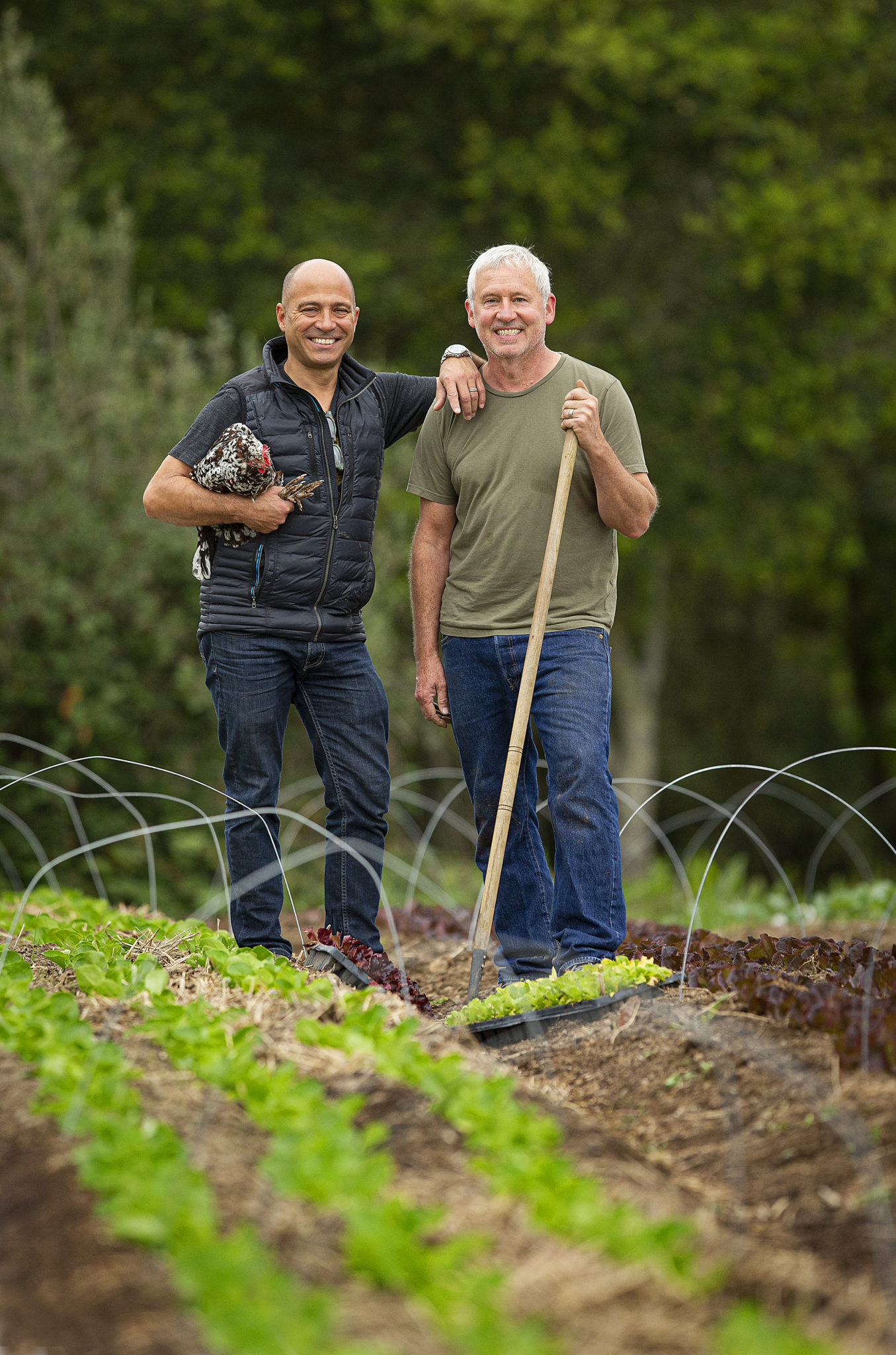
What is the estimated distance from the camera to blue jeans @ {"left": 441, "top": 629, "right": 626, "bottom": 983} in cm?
411

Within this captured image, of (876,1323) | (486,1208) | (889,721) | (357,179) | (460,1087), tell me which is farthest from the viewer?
(889,721)

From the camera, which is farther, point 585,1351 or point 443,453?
point 443,453

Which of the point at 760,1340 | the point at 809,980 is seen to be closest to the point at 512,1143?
→ the point at 760,1340

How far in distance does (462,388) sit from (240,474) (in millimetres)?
778

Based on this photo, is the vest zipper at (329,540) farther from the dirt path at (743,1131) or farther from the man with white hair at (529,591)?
the dirt path at (743,1131)

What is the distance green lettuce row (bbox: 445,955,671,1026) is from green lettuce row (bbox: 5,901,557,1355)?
0.51 m

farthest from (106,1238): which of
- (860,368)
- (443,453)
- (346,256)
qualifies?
(860,368)

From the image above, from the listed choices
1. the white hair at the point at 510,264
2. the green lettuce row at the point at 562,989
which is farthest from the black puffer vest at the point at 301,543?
the green lettuce row at the point at 562,989

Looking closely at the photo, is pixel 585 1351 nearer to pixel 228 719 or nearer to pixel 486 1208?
pixel 486 1208

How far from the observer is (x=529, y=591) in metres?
4.29

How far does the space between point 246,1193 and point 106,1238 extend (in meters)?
0.29

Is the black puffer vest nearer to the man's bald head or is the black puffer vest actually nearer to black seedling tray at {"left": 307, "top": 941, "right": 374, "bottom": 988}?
the man's bald head

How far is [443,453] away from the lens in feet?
14.3

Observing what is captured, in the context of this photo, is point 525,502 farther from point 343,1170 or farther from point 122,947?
point 343,1170
